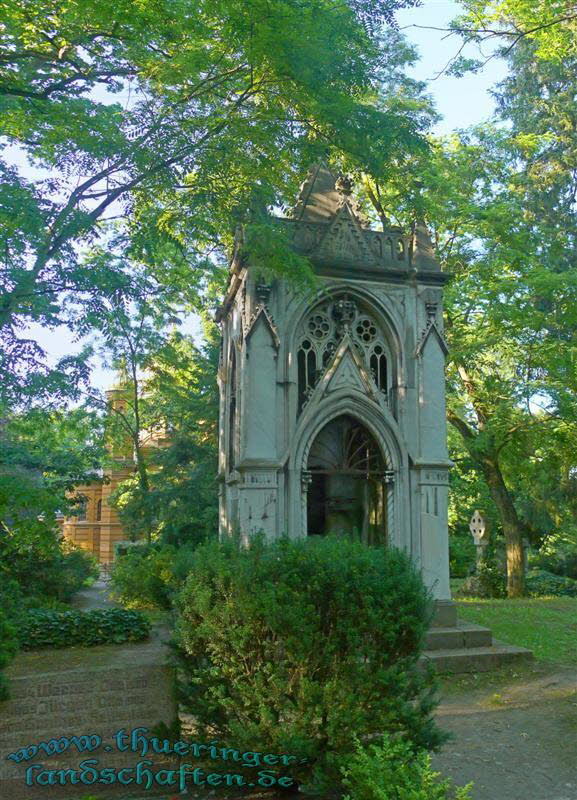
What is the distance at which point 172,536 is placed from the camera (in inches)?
775

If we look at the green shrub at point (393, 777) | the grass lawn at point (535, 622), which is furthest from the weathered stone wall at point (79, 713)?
the grass lawn at point (535, 622)

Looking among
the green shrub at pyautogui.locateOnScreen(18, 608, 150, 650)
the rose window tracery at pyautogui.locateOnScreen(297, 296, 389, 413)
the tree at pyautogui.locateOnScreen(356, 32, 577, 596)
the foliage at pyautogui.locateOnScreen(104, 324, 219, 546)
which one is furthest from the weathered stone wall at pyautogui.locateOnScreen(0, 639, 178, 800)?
the foliage at pyautogui.locateOnScreen(104, 324, 219, 546)

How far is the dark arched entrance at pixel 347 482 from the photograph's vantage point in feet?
38.1

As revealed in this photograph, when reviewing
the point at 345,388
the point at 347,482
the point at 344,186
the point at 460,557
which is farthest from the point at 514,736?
the point at 460,557

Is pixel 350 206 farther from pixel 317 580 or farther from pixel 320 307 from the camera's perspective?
pixel 317 580

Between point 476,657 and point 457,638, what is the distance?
1.61 feet

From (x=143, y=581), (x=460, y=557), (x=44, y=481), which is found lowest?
(x=460, y=557)

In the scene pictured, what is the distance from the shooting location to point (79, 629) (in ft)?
24.1

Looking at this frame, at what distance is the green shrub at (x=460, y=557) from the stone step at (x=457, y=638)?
2011 cm

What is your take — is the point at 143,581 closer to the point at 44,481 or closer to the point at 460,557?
the point at 44,481

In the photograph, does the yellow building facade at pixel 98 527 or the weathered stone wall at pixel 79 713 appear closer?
the weathered stone wall at pixel 79 713

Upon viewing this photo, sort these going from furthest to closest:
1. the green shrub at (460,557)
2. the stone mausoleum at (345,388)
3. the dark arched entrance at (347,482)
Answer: the green shrub at (460,557)
the dark arched entrance at (347,482)
the stone mausoleum at (345,388)

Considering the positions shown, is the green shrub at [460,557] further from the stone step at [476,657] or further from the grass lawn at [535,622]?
the stone step at [476,657]

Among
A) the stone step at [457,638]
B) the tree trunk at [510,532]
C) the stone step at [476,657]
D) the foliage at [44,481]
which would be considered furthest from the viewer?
the tree trunk at [510,532]
